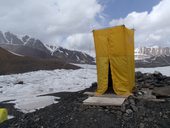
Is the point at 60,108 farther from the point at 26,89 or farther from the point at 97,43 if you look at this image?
the point at 26,89

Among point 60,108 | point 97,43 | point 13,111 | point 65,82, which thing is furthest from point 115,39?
point 65,82

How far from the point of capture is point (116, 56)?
10711mm

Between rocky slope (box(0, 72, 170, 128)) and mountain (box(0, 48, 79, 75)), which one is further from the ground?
mountain (box(0, 48, 79, 75))

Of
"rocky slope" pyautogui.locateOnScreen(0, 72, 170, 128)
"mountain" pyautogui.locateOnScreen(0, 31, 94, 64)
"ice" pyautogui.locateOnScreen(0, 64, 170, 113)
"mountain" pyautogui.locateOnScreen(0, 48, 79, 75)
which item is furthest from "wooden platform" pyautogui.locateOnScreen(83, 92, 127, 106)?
"mountain" pyautogui.locateOnScreen(0, 31, 94, 64)

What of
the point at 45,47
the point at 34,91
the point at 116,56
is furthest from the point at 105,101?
the point at 45,47

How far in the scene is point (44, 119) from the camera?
9633 millimetres

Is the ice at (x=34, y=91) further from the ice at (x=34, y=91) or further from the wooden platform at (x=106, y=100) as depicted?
the wooden platform at (x=106, y=100)

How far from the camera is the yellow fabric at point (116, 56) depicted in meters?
10.6

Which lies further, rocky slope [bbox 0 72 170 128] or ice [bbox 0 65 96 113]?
ice [bbox 0 65 96 113]

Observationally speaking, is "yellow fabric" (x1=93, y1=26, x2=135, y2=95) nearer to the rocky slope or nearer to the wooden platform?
the wooden platform

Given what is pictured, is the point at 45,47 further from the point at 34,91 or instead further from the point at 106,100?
the point at 106,100

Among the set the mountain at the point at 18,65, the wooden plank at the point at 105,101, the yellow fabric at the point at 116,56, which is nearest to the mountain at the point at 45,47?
the mountain at the point at 18,65

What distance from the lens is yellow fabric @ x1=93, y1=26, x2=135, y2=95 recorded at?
10.6 meters

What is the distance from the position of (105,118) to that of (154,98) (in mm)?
2405
